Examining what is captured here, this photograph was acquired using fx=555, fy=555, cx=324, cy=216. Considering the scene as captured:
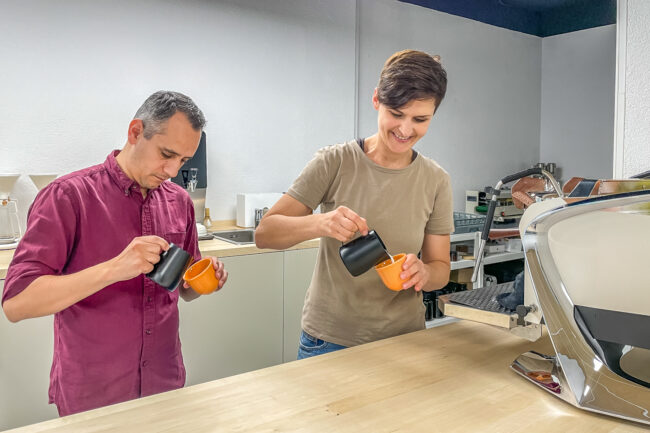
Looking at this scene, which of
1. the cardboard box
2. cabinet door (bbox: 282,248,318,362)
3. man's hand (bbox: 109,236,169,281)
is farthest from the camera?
the cardboard box

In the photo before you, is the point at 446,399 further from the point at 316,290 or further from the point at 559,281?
the point at 316,290

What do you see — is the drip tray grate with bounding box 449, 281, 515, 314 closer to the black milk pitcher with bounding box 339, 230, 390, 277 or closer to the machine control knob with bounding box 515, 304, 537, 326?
the machine control knob with bounding box 515, 304, 537, 326

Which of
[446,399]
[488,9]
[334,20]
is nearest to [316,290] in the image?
[446,399]

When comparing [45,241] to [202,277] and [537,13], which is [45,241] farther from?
[537,13]

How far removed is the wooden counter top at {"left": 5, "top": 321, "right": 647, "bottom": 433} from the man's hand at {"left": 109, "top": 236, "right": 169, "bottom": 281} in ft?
0.93

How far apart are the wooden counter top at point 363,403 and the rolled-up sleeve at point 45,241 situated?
404 mm

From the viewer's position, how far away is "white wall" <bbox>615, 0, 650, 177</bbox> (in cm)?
231

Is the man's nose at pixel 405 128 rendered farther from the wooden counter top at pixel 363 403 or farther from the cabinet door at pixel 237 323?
the cabinet door at pixel 237 323

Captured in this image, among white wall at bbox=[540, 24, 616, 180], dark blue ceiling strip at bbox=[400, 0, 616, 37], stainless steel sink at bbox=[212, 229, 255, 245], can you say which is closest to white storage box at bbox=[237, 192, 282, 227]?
stainless steel sink at bbox=[212, 229, 255, 245]

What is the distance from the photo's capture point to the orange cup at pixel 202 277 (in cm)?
135

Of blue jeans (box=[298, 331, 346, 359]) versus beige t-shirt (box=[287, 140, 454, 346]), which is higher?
beige t-shirt (box=[287, 140, 454, 346])

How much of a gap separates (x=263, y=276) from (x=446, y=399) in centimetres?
211

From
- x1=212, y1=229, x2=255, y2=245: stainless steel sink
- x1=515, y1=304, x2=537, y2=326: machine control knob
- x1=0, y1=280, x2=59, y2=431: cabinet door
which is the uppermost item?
x1=212, y1=229, x2=255, y2=245: stainless steel sink

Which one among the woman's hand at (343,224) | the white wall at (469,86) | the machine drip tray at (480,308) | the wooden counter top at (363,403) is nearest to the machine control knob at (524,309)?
the machine drip tray at (480,308)
